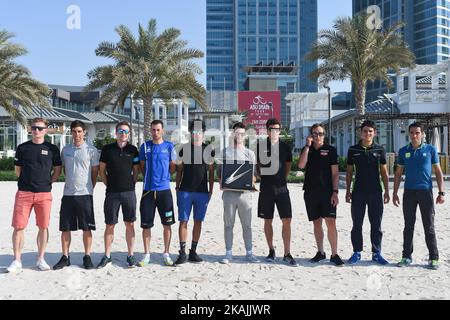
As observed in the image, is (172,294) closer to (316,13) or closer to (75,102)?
(75,102)

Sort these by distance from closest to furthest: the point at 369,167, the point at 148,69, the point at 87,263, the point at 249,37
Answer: the point at 87,263, the point at 369,167, the point at 148,69, the point at 249,37

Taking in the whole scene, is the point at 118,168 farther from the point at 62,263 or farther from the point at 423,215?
the point at 423,215

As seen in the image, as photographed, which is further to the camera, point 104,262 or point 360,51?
point 360,51

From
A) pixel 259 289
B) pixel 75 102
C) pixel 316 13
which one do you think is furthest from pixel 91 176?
pixel 316 13

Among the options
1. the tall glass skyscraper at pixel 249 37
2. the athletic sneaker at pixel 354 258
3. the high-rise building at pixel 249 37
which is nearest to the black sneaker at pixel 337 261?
the athletic sneaker at pixel 354 258

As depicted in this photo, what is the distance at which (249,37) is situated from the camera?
141750 mm

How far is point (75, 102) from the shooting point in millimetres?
61750

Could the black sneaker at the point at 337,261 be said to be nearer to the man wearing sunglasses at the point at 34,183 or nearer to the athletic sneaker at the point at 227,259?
the athletic sneaker at the point at 227,259

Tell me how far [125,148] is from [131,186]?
1.59 feet

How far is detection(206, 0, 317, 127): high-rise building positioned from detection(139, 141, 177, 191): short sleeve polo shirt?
138 m

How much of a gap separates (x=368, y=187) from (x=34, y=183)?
13.6 feet

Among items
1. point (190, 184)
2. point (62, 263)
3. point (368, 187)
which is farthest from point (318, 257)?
point (62, 263)

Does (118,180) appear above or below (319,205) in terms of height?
above

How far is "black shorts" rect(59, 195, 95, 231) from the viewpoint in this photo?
558 cm
